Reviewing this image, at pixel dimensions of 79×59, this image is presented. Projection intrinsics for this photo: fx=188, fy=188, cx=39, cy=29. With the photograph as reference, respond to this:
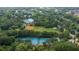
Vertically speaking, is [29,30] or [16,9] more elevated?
[16,9]

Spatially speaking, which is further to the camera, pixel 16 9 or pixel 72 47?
pixel 16 9

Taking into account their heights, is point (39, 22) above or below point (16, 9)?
below

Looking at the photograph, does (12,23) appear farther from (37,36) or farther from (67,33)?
(67,33)

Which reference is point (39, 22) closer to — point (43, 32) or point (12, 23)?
point (43, 32)
